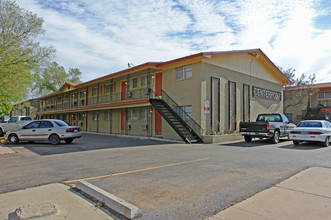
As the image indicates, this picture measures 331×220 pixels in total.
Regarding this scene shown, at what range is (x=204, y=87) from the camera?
1678 cm

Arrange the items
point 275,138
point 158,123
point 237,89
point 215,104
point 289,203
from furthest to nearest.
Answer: point 237,89 → point 158,123 → point 215,104 → point 275,138 → point 289,203

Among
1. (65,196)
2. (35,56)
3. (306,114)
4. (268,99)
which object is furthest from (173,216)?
(306,114)

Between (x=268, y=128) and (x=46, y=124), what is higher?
(x=46, y=124)

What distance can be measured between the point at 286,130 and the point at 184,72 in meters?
8.06

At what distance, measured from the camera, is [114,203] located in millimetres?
4137

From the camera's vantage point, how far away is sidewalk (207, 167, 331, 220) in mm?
3721

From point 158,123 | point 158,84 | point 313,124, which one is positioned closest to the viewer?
point 313,124

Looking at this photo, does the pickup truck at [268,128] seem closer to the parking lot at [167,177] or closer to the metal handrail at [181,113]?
the metal handrail at [181,113]

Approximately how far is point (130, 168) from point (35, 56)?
1296cm

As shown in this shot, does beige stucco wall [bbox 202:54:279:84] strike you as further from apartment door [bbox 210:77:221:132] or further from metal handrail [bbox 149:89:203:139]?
metal handrail [bbox 149:89:203:139]

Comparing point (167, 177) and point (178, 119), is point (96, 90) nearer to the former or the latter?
point (178, 119)

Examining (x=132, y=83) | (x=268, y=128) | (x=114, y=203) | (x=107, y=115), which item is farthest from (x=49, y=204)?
(x=107, y=115)

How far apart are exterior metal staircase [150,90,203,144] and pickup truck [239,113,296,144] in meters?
3.03

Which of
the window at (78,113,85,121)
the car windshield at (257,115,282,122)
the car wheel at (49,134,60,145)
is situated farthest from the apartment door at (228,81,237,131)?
the window at (78,113,85,121)
